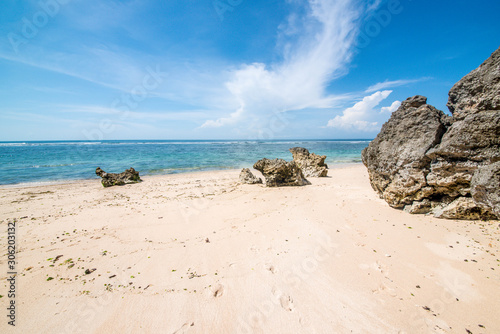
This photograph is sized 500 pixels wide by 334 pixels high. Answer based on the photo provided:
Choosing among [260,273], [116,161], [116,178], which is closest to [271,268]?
[260,273]

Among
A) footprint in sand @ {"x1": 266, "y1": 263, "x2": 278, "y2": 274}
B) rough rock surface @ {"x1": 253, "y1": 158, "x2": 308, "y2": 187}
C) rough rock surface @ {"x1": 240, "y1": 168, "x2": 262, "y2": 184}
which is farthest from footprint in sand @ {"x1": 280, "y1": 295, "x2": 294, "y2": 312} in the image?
rough rock surface @ {"x1": 240, "y1": 168, "x2": 262, "y2": 184}

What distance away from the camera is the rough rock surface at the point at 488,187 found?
4.13m

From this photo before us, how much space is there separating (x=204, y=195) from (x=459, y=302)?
28.9ft

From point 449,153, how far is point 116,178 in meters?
16.6

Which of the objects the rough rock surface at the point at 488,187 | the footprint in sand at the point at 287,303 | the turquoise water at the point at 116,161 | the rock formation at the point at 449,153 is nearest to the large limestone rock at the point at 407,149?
the rock formation at the point at 449,153

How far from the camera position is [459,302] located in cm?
→ 290

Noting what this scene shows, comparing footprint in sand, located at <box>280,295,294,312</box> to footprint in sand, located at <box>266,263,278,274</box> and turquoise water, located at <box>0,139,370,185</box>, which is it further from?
turquoise water, located at <box>0,139,370,185</box>

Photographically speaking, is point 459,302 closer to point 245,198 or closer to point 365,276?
point 365,276

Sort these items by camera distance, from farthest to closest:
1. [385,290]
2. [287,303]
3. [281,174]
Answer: [281,174] → [385,290] → [287,303]

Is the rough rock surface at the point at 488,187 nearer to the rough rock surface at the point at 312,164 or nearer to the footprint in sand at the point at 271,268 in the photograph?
the footprint in sand at the point at 271,268

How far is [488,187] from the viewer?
4234 millimetres

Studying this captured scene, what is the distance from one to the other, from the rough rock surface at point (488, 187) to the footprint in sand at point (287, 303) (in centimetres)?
488

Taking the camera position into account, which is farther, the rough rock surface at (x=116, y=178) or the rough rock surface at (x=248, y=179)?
the rough rock surface at (x=116, y=178)

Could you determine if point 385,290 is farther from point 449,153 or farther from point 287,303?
point 449,153
